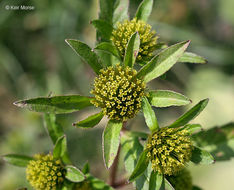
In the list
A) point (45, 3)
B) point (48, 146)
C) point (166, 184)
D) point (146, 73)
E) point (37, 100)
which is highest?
point (45, 3)

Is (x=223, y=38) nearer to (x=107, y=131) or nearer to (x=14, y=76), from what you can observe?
(x=14, y=76)

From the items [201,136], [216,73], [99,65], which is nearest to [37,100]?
[99,65]

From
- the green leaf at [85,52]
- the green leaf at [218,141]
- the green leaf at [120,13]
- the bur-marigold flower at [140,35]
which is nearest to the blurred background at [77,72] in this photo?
the green leaf at [218,141]

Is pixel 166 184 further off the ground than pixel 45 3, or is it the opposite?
pixel 45 3

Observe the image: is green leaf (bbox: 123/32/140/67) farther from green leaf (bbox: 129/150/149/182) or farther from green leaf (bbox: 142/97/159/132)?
green leaf (bbox: 129/150/149/182)

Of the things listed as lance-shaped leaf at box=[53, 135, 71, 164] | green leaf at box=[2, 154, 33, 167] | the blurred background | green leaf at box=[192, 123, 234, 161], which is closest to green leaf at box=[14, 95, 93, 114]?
lance-shaped leaf at box=[53, 135, 71, 164]

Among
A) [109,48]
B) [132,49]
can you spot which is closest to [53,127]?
[109,48]
